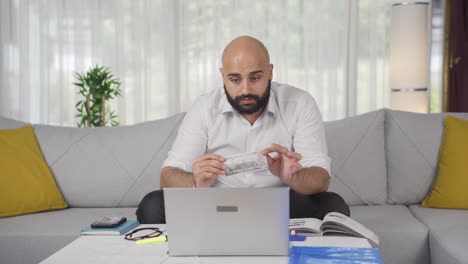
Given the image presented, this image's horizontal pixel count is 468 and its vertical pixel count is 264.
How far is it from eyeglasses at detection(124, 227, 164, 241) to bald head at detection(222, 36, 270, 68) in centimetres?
81

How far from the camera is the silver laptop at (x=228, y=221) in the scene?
1.56 meters

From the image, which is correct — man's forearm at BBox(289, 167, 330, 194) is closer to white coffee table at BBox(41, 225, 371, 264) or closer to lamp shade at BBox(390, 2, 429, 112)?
white coffee table at BBox(41, 225, 371, 264)

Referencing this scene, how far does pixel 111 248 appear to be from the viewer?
1748 mm

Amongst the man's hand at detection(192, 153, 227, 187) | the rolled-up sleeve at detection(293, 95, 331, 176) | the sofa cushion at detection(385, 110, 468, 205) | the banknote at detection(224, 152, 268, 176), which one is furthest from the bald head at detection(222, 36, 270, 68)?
the sofa cushion at detection(385, 110, 468, 205)

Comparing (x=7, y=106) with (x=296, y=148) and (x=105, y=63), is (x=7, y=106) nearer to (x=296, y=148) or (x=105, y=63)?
(x=105, y=63)

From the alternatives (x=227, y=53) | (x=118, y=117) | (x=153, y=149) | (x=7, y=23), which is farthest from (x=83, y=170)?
(x=7, y=23)

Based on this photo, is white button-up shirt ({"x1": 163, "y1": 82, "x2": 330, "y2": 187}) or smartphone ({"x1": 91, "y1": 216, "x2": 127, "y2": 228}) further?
white button-up shirt ({"x1": 163, "y1": 82, "x2": 330, "y2": 187})

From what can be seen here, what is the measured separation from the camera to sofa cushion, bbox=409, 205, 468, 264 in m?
2.21

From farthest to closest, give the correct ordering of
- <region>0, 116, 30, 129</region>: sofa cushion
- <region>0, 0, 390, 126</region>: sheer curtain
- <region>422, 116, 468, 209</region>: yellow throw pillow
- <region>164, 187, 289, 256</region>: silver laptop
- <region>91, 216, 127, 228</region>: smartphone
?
<region>0, 0, 390, 126</region>: sheer curtain < <region>0, 116, 30, 129</region>: sofa cushion < <region>422, 116, 468, 209</region>: yellow throw pillow < <region>91, 216, 127, 228</region>: smartphone < <region>164, 187, 289, 256</region>: silver laptop

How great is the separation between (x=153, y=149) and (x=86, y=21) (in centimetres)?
310

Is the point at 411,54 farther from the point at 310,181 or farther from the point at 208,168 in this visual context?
the point at 208,168

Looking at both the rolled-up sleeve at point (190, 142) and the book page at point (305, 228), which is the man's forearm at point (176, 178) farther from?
the book page at point (305, 228)

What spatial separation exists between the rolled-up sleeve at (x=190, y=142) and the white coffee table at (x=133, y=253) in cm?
68

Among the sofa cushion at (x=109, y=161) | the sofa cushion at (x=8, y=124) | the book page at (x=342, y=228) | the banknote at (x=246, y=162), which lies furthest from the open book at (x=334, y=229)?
the sofa cushion at (x=8, y=124)
